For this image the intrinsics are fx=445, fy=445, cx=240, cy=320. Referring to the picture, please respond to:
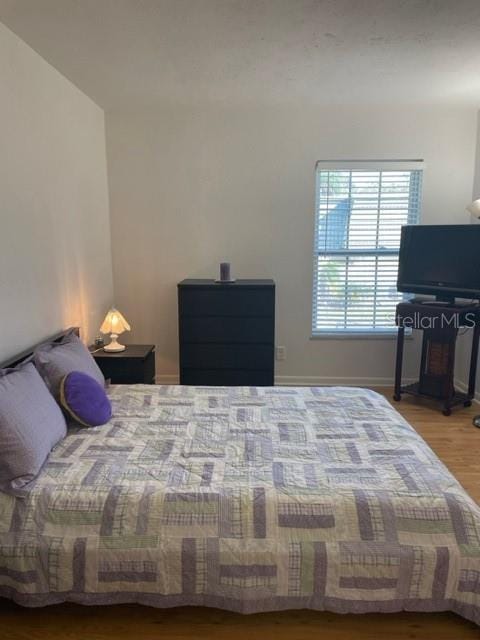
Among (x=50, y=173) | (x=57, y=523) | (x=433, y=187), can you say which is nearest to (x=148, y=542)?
(x=57, y=523)

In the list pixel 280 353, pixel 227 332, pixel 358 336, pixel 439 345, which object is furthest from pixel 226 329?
pixel 439 345

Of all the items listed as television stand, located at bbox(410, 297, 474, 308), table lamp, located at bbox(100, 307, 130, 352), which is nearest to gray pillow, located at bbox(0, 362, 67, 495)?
table lamp, located at bbox(100, 307, 130, 352)

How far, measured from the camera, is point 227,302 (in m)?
3.59

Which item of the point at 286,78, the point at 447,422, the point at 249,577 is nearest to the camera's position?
the point at 249,577

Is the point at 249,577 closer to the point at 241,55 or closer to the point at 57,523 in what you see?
the point at 57,523

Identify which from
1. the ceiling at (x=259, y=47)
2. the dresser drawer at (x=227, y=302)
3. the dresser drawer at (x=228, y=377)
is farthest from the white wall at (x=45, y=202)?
the dresser drawer at (x=228, y=377)

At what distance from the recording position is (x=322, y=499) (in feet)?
5.27

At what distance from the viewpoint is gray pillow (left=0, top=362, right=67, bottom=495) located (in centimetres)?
164

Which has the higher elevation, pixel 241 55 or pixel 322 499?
pixel 241 55

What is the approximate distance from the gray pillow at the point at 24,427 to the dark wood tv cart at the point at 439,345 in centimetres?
278

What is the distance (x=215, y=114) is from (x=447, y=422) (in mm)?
3142

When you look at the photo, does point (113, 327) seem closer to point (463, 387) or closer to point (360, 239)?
point (360, 239)

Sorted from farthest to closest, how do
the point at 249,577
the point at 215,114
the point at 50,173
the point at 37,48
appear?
1. the point at 215,114
2. the point at 50,173
3. the point at 37,48
4. the point at 249,577

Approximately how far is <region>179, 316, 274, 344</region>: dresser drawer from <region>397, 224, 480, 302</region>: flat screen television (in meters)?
1.25
